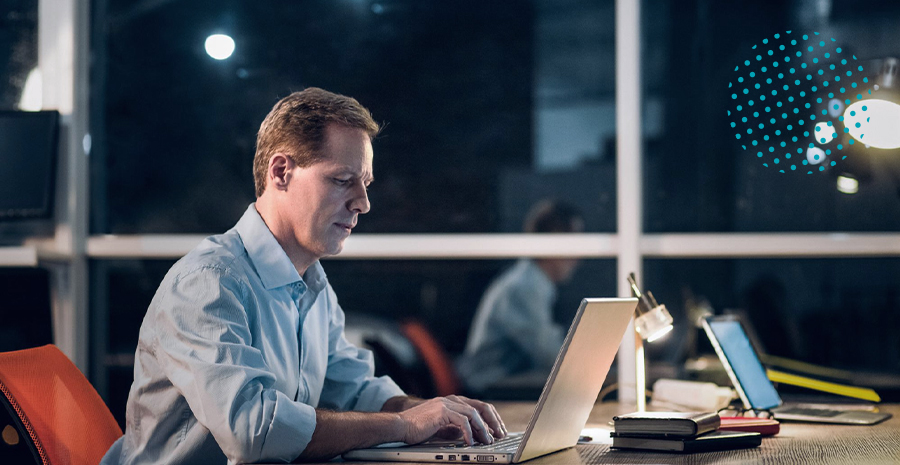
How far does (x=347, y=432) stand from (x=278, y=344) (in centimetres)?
41

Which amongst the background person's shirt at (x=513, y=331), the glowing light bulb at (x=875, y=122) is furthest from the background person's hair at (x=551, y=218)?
the glowing light bulb at (x=875, y=122)

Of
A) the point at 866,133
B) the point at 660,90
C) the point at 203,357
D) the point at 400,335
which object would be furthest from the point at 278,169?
the point at 866,133

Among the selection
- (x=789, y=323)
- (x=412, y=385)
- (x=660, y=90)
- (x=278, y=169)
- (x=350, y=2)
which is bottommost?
(x=412, y=385)

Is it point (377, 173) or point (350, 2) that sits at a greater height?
point (350, 2)

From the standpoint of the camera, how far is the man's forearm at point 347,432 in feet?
5.28

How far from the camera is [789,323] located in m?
3.13

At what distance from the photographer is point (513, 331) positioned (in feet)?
10.9

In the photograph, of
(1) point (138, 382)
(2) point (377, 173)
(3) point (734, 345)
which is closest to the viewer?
(1) point (138, 382)

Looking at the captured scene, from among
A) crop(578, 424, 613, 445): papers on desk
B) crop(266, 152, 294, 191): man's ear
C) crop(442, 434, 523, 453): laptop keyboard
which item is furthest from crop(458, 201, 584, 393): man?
crop(442, 434, 523, 453): laptop keyboard

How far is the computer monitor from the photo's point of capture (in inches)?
120

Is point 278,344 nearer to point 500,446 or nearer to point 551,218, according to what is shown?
point 500,446

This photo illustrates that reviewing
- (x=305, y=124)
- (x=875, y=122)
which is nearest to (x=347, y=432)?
(x=305, y=124)

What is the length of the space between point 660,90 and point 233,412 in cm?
218

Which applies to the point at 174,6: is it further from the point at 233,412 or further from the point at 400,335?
the point at 233,412
